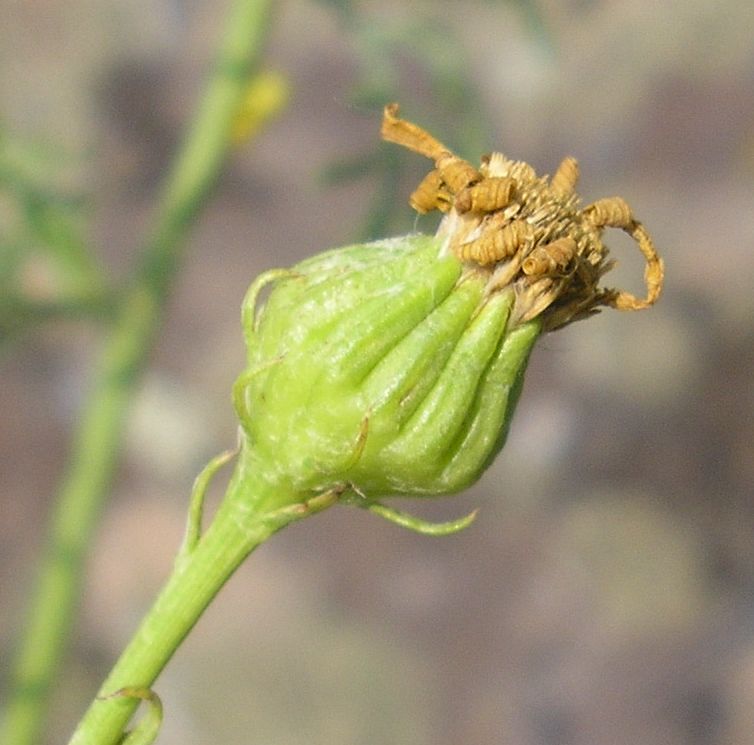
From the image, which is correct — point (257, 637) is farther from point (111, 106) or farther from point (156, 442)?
point (111, 106)

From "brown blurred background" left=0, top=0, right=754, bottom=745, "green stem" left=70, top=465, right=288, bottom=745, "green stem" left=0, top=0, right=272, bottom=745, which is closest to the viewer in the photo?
"green stem" left=70, top=465, right=288, bottom=745

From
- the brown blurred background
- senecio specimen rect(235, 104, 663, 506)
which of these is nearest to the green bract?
senecio specimen rect(235, 104, 663, 506)

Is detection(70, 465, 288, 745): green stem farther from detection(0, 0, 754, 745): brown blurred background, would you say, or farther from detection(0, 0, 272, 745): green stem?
detection(0, 0, 754, 745): brown blurred background

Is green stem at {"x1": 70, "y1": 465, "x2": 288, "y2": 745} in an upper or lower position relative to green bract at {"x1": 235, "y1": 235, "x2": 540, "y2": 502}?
lower

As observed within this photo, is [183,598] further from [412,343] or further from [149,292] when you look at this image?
[149,292]

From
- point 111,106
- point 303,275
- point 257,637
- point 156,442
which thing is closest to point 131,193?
point 111,106

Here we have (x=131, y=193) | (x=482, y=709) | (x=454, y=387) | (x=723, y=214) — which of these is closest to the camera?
(x=454, y=387)

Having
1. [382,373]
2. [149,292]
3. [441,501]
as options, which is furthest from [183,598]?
[441,501]

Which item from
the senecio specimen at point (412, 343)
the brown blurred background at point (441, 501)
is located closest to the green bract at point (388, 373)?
the senecio specimen at point (412, 343)
